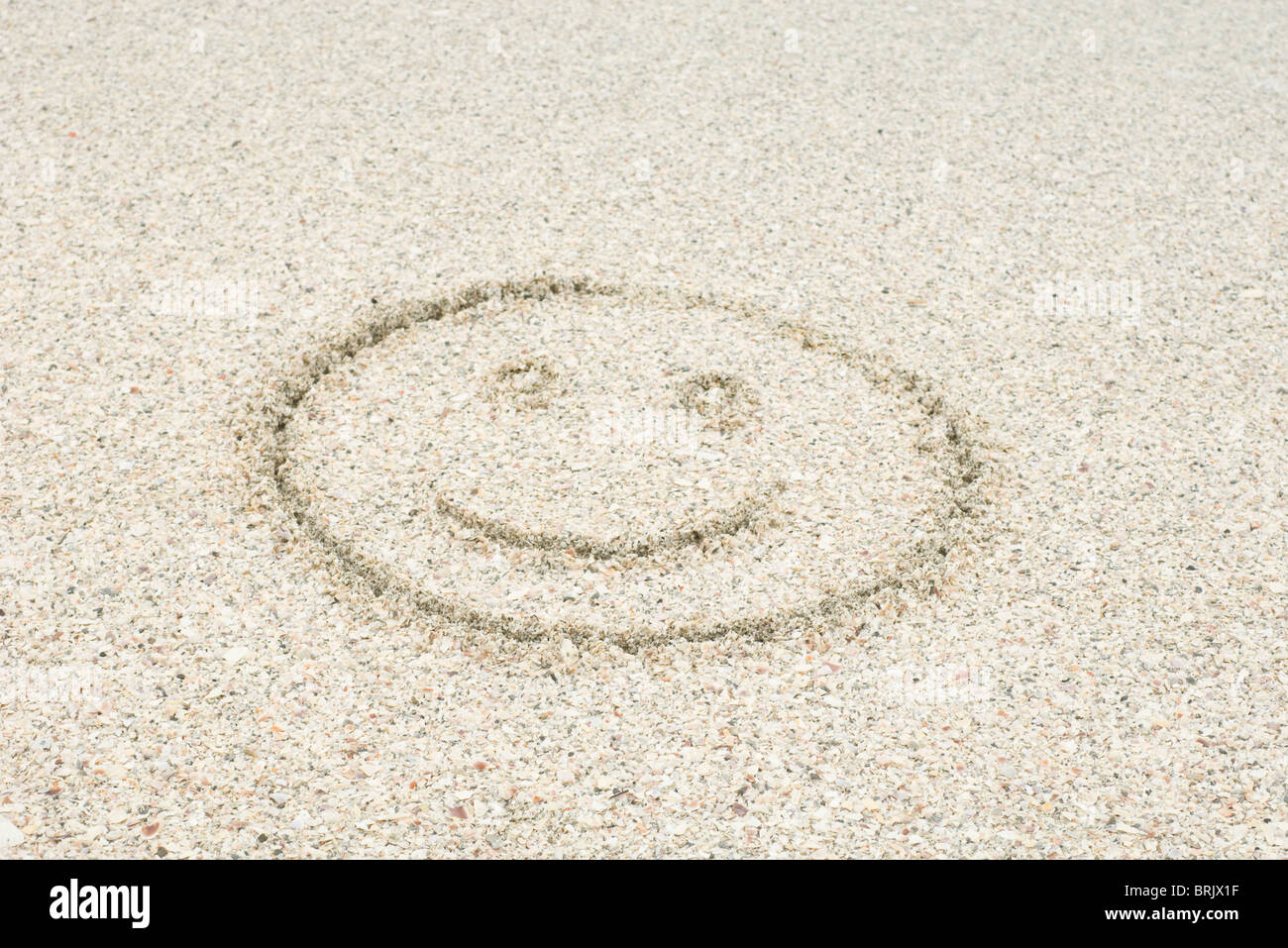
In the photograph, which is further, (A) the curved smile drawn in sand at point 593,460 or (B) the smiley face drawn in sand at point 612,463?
(A) the curved smile drawn in sand at point 593,460

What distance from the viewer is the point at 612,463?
3.56m

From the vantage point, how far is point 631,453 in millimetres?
3602

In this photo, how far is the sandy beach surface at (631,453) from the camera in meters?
2.73

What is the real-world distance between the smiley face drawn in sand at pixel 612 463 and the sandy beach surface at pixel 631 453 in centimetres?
1

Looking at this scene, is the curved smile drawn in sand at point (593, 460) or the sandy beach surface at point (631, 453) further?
the curved smile drawn in sand at point (593, 460)

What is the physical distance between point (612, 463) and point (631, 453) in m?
0.07

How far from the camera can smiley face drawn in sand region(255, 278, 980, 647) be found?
317 centimetres

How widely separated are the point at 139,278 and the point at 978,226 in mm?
2810

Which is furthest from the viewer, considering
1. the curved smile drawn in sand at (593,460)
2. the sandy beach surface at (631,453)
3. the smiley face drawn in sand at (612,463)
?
the curved smile drawn in sand at (593,460)

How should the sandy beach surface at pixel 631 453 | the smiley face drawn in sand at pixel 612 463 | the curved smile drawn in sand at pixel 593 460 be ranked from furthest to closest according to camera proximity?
the curved smile drawn in sand at pixel 593 460 < the smiley face drawn in sand at pixel 612 463 < the sandy beach surface at pixel 631 453

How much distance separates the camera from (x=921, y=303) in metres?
4.29

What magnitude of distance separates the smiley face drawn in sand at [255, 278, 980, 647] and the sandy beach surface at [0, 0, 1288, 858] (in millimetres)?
14

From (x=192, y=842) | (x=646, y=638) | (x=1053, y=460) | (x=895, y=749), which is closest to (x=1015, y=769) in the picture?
(x=895, y=749)

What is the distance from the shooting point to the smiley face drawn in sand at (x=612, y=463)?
3.17 m
